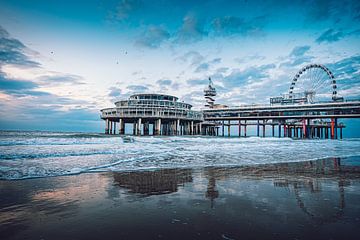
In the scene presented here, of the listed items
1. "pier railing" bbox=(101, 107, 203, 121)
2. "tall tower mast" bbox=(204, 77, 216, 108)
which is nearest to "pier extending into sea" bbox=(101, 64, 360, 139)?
"pier railing" bbox=(101, 107, 203, 121)

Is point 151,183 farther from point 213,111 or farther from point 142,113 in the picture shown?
point 213,111

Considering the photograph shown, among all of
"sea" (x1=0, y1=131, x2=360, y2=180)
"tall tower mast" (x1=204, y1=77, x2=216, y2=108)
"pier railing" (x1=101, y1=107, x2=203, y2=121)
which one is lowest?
"sea" (x1=0, y1=131, x2=360, y2=180)

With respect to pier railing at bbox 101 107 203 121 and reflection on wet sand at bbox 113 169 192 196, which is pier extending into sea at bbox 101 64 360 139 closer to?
pier railing at bbox 101 107 203 121

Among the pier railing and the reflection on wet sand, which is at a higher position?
the pier railing

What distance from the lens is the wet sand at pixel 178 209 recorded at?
292cm

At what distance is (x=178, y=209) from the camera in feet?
13.0

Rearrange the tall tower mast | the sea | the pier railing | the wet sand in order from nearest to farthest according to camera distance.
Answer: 1. the wet sand
2. the sea
3. the pier railing
4. the tall tower mast

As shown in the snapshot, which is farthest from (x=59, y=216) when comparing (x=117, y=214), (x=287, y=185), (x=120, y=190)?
(x=287, y=185)

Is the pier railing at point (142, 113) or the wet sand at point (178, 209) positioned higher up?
the pier railing at point (142, 113)

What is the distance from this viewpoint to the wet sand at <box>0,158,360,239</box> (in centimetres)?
292

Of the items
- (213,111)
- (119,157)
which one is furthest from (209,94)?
(119,157)

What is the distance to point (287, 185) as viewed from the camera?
6.02 m

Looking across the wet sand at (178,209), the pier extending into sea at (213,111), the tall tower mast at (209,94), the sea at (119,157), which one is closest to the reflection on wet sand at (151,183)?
the wet sand at (178,209)

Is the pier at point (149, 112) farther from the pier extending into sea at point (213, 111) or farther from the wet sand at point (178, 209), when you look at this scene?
the wet sand at point (178, 209)
